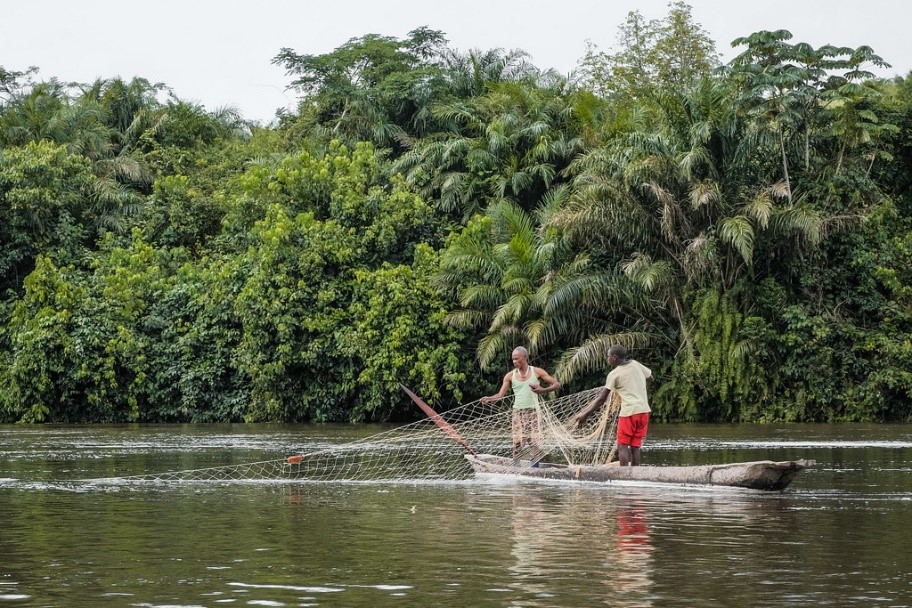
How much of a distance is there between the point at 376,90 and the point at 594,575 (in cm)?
3536

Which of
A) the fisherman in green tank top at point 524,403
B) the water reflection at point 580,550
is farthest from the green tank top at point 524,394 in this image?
the water reflection at point 580,550

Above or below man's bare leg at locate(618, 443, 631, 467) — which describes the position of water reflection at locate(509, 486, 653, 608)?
below

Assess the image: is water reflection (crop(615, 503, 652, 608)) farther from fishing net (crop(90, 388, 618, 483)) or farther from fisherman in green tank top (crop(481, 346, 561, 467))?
fisherman in green tank top (crop(481, 346, 561, 467))

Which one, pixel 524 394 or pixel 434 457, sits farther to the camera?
pixel 434 457

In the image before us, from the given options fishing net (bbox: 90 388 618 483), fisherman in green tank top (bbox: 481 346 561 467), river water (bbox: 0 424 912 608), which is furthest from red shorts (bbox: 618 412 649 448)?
fisherman in green tank top (bbox: 481 346 561 467)

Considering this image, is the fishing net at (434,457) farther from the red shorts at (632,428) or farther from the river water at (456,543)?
the river water at (456,543)

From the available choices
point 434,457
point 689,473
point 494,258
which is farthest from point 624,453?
point 494,258

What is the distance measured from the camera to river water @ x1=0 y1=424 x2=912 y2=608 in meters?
8.09

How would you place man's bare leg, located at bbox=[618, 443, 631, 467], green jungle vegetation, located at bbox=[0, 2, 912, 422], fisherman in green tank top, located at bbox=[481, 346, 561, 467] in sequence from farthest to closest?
green jungle vegetation, located at bbox=[0, 2, 912, 422] → fisherman in green tank top, located at bbox=[481, 346, 561, 467] → man's bare leg, located at bbox=[618, 443, 631, 467]

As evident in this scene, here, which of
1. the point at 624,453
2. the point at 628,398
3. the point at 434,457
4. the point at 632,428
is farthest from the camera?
the point at 434,457

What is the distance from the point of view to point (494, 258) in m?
34.3

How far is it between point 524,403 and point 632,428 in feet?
6.89

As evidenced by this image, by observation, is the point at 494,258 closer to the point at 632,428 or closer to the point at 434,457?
the point at 434,457

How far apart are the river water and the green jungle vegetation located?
14.5 meters
